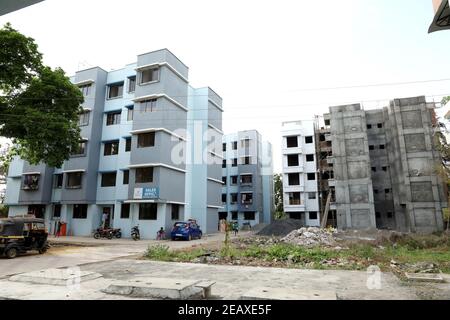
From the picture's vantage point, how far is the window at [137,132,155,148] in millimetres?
26203

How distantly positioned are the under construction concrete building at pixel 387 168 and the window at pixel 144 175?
1909 cm

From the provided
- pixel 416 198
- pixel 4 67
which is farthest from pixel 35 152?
pixel 416 198

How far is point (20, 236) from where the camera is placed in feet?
47.2

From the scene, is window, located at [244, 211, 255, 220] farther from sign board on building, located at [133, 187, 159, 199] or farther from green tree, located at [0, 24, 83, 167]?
green tree, located at [0, 24, 83, 167]

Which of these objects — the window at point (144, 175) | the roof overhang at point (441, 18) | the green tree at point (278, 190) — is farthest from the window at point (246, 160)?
the roof overhang at point (441, 18)

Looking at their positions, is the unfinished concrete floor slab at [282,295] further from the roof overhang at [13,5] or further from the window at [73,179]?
the window at [73,179]

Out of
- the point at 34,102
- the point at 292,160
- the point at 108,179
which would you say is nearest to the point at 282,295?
the point at 34,102

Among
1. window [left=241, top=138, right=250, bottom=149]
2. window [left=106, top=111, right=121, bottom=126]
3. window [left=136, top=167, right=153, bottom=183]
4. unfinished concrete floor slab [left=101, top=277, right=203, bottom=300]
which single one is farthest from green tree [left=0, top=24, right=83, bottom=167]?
window [left=241, top=138, right=250, bottom=149]

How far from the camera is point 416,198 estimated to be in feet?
104

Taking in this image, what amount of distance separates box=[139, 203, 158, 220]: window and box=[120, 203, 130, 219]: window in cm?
162

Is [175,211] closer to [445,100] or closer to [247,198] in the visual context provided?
[247,198]

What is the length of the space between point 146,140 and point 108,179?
585 cm

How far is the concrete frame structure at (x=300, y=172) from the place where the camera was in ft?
137

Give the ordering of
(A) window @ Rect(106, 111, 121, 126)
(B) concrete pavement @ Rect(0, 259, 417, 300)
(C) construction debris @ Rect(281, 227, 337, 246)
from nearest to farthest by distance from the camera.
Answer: (B) concrete pavement @ Rect(0, 259, 417, 300)
(C) construction debris @ Rect(281, 227, 337, 246)
(A) window @ Rect(106, 111, 121, 126)
